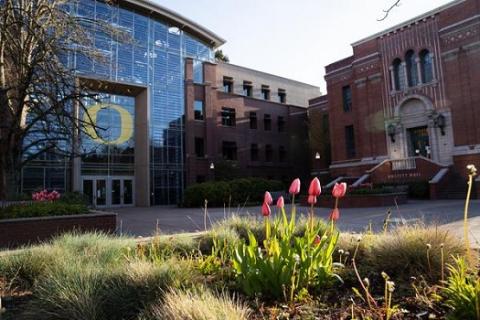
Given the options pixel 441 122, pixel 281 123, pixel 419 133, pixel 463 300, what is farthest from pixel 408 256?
pixel 281 123

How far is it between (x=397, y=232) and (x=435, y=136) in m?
25.3

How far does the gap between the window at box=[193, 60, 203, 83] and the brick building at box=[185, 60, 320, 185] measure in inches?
5.2

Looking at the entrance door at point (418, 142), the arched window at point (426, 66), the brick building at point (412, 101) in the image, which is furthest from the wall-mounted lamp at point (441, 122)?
the arched window at point (426, 66)

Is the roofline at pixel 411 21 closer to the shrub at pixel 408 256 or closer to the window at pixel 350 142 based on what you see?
the window at pixel 350 142

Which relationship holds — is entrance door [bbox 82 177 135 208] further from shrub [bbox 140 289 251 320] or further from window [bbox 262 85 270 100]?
shrub [bbox 140 289 251 320]

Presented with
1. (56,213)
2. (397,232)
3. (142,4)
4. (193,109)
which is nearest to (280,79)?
(193,109)

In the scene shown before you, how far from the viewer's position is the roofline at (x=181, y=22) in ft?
108

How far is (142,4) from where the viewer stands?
108 ft

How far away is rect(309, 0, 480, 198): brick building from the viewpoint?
83.6 ft

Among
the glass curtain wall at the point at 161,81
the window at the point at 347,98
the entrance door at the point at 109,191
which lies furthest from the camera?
the window at the point at 347,98

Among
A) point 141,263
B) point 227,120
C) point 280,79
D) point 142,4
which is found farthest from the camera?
point 280,79

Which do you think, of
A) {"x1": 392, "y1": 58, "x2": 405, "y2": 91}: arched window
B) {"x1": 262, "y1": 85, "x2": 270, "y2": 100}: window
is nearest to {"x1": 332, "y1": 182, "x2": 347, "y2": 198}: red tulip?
{"x1": 392, "y1": 58, "x2": 405, "y2": 91}: arched window

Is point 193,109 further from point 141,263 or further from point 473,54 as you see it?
point 141,263

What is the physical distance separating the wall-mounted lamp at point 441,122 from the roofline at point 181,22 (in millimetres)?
21344
